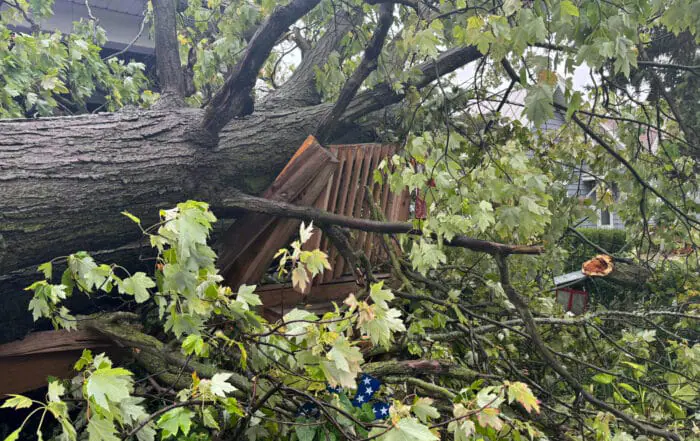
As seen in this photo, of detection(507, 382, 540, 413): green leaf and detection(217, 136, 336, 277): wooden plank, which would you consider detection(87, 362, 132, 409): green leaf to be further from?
detection(217, 136, 336, 277): wooden plank

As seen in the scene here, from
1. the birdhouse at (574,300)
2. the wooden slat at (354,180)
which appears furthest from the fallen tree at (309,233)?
the birdhouse at (574,300)

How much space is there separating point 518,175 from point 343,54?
2.36m

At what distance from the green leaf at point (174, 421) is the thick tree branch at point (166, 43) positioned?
2.76m

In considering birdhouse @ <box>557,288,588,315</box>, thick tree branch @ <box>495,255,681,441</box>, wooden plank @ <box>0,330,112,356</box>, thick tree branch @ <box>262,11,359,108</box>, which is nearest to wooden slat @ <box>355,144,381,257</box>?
thick tree branch @ <box>262,11,359,108</box>

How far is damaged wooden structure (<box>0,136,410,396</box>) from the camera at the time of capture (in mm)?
2197

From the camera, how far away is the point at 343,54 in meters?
4.20

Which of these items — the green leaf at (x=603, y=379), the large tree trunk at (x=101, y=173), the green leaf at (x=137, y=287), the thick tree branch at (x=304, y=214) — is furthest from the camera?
the green leaf at (x=603, y=379)

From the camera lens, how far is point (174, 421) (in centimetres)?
142

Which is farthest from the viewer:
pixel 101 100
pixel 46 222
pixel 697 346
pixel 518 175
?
pixel 101 100

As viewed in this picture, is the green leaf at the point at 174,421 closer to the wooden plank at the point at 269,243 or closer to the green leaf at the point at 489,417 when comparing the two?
the green leaf at the point at 489,417

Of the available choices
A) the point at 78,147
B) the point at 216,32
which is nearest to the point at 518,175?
the point at 78,147

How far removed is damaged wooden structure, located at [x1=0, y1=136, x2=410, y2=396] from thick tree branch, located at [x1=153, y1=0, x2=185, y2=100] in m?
1.50

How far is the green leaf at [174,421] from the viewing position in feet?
4.60

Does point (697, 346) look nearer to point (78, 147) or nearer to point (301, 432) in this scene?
point (301, 432)
